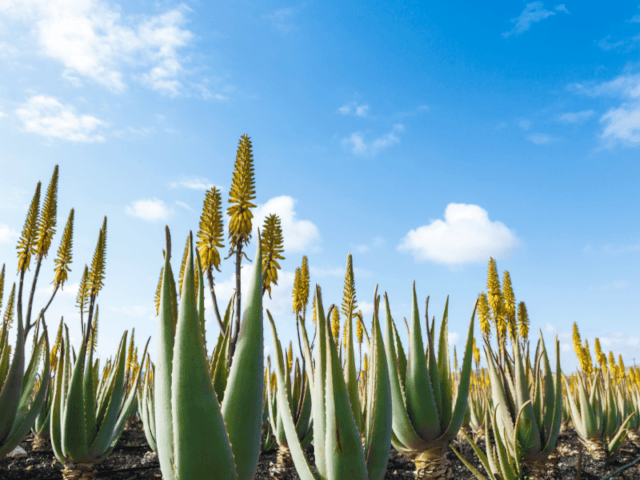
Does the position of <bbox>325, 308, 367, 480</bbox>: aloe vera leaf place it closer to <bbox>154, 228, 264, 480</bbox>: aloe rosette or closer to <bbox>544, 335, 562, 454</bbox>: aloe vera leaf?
<bbox>154, 228, 264, 480</bbox>: aloe rosette

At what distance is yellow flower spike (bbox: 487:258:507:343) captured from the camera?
8461 millimetres

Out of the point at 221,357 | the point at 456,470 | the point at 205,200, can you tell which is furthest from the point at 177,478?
the point at 456,470

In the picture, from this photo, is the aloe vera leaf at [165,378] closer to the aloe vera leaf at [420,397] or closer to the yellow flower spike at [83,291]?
the aloe vera leaf at [420,397]

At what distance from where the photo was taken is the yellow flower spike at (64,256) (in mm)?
8227

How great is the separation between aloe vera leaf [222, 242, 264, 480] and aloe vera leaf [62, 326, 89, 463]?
2.43 metres

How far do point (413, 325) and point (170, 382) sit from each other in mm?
1436

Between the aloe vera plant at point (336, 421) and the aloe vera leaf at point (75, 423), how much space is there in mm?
2245

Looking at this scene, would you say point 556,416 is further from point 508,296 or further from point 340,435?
point 508,296

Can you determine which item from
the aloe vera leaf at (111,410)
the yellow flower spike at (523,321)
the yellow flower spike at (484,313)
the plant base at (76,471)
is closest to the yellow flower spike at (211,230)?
the aloe vera leaf at (111,410)

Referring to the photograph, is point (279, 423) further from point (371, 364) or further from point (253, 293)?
point (253, 293)

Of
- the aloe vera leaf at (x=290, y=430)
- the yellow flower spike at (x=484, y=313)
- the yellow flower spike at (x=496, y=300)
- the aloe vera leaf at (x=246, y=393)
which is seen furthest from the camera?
the yellow flower spike at (x=484, y=313)

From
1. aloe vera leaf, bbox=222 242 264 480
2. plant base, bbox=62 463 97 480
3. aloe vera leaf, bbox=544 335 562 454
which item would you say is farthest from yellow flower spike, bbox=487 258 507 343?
aloe vera leaf, bbox=222 242 264 480

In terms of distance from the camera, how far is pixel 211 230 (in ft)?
14.0

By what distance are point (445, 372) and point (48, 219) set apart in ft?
27.0
